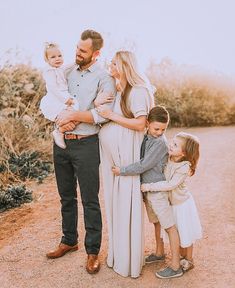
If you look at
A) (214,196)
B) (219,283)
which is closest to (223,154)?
(214,196)

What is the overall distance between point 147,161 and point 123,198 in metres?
0.38

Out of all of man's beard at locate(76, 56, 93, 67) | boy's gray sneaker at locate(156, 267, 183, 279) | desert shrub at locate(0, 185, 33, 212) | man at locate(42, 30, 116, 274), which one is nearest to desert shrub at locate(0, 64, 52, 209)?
desert shrub at locate(0, 185, 33, 212)

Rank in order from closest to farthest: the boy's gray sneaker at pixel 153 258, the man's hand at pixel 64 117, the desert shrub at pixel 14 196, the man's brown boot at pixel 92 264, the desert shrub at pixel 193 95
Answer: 1. the man's hand at pixel 64 117
2. the man's brown boot at pixel 92 264
3. the boy's gray sneaker at pixel 153 258
4. the desert shrub at pixel 14 196
5. the desert shrub at pixel 193 95

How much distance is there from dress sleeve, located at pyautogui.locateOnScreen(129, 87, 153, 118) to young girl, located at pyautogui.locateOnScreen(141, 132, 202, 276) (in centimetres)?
39

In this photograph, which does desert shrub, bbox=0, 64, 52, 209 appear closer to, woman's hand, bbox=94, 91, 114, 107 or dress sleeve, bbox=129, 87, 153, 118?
woman's hand, bbox=94, 91, 114, 107

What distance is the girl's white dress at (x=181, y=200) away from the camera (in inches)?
164

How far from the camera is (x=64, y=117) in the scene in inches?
163

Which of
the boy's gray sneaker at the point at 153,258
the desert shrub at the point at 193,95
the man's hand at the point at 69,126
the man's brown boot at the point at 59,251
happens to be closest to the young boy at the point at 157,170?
the boy's gray sneaker at the point at 153,258

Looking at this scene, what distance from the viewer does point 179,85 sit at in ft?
37.9

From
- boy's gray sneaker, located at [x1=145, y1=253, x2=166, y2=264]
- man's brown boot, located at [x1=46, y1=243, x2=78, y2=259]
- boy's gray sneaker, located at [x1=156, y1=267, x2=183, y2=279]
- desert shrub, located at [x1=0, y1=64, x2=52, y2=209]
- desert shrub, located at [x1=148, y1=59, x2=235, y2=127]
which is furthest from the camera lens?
desert shrub, located at [x1=148, y1=59, x2=235, y2=127]

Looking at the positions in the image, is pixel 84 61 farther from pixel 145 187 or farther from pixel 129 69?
pixel 145 187

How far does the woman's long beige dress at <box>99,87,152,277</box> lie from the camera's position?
164 inches

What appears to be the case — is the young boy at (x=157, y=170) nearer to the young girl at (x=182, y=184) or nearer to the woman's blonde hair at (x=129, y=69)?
the young girl at (x=182, y=184)

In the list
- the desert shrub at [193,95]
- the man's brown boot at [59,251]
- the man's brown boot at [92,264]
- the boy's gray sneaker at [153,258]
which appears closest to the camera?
the man's brown boot at [92,264]
